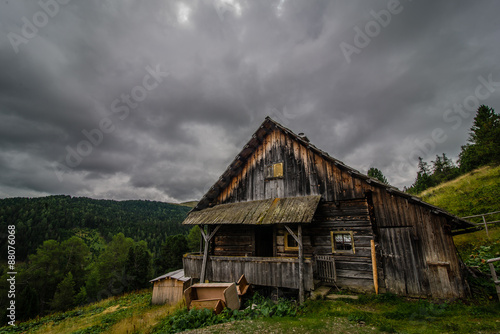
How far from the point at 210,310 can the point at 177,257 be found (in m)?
45.5

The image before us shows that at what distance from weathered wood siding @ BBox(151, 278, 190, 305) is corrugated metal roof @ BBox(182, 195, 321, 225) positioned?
663 inches

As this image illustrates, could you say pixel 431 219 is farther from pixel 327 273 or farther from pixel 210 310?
pixel 210 310

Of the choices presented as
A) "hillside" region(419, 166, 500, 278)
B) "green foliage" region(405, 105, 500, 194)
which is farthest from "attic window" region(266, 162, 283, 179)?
"green foliage" region(405, 105, 500, 194)

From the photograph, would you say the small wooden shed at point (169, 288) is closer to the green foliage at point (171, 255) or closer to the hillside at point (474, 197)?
the green foliage at point (171, 255)

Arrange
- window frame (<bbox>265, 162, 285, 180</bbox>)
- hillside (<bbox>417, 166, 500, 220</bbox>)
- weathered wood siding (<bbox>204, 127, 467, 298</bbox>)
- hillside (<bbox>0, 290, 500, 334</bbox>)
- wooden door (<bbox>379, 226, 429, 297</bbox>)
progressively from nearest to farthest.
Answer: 1. hillside (<bbox>0, 290, 500, 334</bbox>)
2. weathered wood siding (<bbox>204, 127, 467, 298</bbox>)
3. wooden door (<bbox>379, 226, 429, 297</bbox>)
4. window frame (<bbox>265, 162, 285, 180</bbox>)
5. hillside (<bbox>417, 166, 500, 220</bbox>)

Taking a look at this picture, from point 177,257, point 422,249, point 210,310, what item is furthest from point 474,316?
point 177,257

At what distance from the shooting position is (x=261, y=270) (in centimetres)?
1062

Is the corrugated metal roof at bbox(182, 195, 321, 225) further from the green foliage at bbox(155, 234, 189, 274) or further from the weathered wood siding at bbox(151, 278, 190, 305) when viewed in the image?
the green foliage at bbox(155, 234, 189, 274)

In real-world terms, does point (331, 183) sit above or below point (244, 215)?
above

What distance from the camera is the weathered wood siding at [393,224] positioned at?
8.44 meters

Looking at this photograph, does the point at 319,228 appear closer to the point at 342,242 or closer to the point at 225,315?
the point at 342,242

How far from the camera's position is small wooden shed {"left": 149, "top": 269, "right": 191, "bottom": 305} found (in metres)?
25.8

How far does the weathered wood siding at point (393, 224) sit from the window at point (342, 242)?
0.60 metres

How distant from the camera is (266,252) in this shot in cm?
1636
